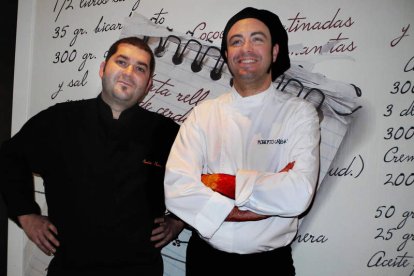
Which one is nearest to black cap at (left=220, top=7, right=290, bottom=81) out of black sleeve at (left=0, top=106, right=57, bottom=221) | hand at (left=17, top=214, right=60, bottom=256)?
black sleeve at (left=0, top=106, right=57, bottom=221)

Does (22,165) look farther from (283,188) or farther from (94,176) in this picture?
(283,188)

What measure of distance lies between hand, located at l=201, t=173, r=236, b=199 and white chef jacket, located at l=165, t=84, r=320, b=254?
0.03m

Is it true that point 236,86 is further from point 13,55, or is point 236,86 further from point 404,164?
point 13,55

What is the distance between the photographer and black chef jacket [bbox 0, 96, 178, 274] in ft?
4.91

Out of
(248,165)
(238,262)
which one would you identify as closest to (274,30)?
(248,165)

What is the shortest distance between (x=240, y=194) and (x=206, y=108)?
485 millimetres

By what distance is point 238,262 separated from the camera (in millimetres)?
1305

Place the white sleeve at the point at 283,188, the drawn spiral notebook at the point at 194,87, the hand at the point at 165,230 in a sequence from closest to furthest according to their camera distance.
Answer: the white sleeve at the point at 283,188 < the hand at the point at 165,230 < the drawn spiral notebook at the point at 194,87

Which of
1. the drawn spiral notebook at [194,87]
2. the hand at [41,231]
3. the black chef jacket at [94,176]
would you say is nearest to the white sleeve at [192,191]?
the black chef jacket at [94,176]

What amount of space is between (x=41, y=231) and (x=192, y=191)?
848 mm

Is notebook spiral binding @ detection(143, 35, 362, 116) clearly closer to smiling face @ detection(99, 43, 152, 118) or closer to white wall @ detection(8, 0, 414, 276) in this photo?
white wall @ detection(8, 0, 414, 276)

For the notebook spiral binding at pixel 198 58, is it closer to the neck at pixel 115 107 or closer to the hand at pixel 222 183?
the neck at pixel 115 107

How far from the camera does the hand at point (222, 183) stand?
1249 millimetres

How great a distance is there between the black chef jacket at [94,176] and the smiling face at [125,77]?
54mm
